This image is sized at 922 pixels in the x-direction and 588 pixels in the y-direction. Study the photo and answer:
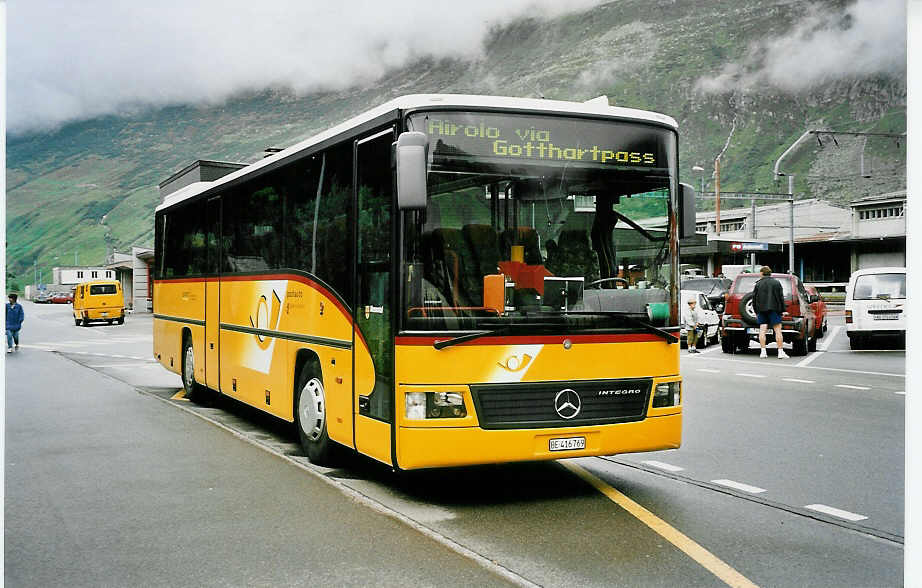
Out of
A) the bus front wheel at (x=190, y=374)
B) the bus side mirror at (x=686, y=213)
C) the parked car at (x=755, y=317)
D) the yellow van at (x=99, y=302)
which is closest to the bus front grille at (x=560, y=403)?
the bus side mirror at (x=686, y=213)

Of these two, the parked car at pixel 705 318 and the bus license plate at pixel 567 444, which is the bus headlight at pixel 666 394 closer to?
the bus license plate at pixel 567 444

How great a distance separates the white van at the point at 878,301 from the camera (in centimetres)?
2156

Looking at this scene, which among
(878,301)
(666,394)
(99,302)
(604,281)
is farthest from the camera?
(99,302)

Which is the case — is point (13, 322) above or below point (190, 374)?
above

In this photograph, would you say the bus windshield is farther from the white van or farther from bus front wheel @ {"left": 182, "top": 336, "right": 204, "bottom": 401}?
the white van

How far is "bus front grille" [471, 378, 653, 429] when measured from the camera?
21.2 feet

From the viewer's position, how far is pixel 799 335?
2184 centimetres

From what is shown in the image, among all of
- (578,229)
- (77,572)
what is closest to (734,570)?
(578,229)

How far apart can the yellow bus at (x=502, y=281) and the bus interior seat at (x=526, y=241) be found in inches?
0.4

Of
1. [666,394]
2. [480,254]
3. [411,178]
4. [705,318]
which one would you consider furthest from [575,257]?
[705,318]

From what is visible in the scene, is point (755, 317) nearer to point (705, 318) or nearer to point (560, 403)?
point (705, 318)

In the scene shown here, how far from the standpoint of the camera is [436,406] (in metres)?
6.41

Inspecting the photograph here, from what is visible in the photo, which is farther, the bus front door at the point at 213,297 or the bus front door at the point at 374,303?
the bus front door at the point at 213,297

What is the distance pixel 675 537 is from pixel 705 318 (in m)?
20.2
